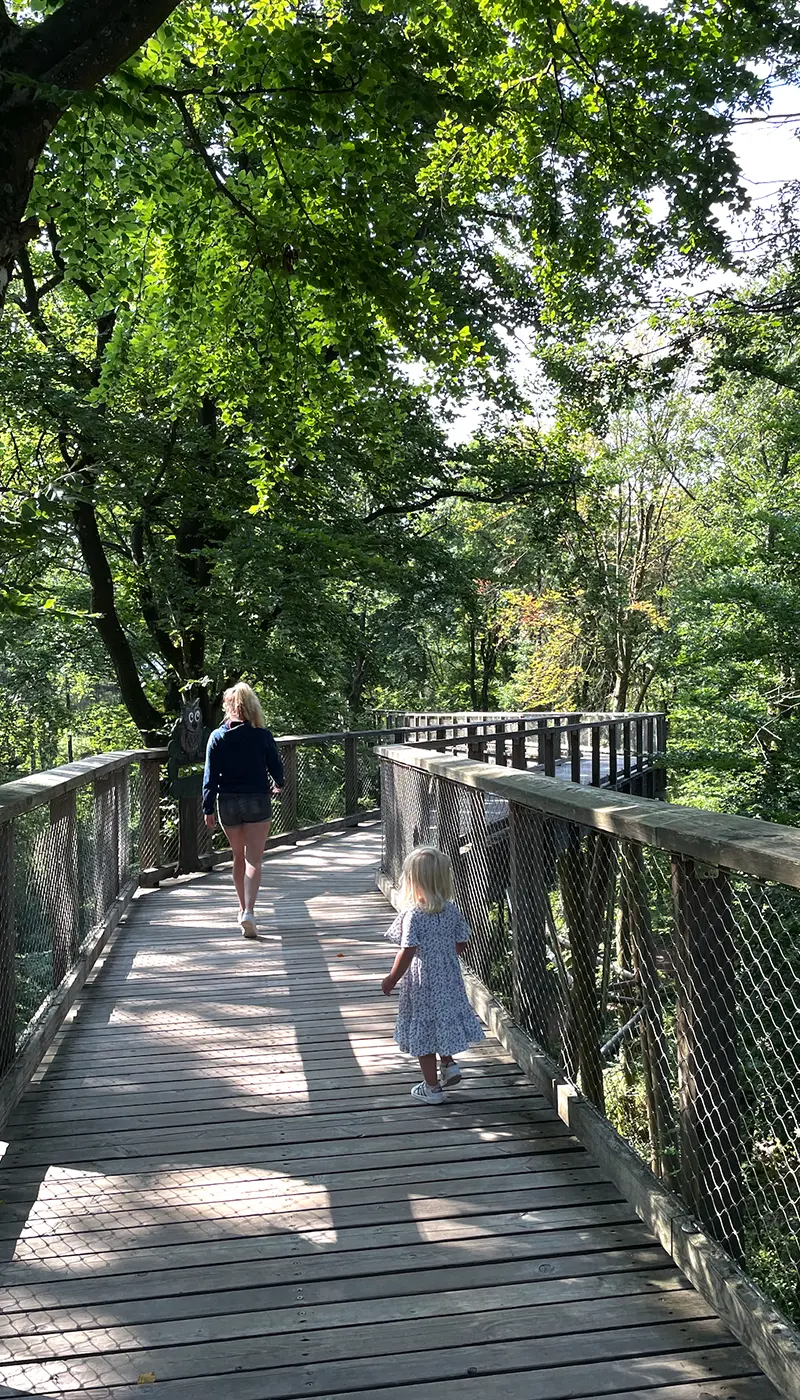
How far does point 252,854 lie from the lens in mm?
7977

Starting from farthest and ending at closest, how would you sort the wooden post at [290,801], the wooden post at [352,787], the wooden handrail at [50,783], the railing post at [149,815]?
the wooden post at [352,787] < the wooden post at [290,801] < the railing post at [149,815] < the wooden handrail at [50,783]

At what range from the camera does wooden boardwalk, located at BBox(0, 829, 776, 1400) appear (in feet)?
8.60

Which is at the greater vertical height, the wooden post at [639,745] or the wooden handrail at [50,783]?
the wooden handrail at [50,783]

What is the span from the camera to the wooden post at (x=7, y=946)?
14.1 feet

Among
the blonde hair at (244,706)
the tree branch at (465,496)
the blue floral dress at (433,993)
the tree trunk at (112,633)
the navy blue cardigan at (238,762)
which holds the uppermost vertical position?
the tree branch at (465,496)

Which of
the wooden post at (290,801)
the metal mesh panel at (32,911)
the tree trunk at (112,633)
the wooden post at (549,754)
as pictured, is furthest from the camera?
the tree trunk at (112,633)

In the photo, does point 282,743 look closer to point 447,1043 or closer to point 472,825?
point 472,825

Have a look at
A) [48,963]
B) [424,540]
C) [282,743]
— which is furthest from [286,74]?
[424,540]

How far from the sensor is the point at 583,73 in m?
7.79

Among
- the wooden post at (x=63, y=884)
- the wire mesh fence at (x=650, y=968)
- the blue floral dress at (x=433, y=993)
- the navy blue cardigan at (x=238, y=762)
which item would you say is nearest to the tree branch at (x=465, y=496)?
the navy blue cardigan at (x=238, y=762)

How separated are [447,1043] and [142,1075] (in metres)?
1.47

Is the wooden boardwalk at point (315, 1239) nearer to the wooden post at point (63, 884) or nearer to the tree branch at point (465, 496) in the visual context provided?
the wooden post at point (63, 884)

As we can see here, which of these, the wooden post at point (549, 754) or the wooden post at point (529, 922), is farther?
the wooden post at point (549, 754)

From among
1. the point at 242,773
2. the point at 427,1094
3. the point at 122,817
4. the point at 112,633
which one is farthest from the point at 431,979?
the point at 112,633
